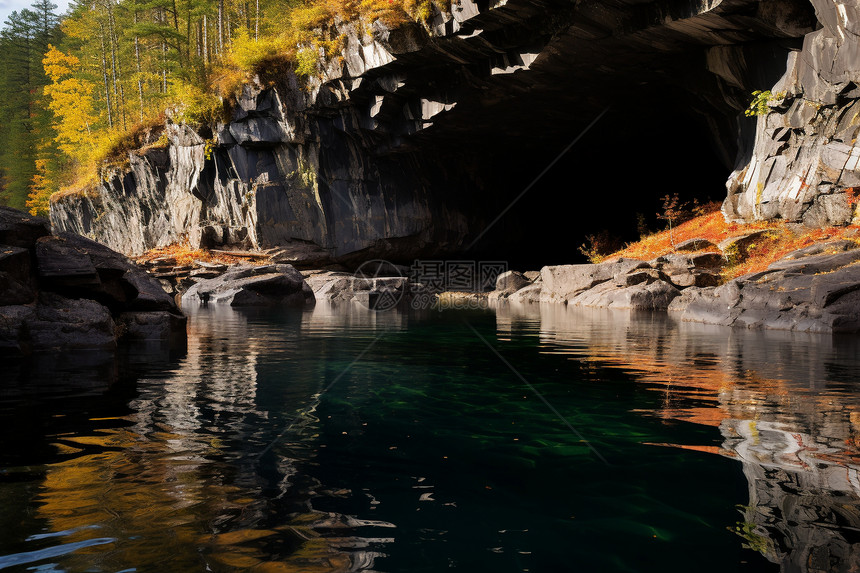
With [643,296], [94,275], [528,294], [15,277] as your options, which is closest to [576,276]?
[528,294]

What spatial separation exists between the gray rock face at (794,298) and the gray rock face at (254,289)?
1658 cm

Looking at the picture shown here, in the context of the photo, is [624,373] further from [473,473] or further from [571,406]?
[473,473]

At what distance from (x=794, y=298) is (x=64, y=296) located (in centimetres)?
1535

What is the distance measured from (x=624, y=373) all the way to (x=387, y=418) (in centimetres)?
378

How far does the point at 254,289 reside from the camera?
82.8ft

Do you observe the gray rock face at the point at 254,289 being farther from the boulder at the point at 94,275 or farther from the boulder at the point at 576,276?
the boulder at the point at 94,275

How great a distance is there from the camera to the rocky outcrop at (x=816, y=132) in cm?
1596

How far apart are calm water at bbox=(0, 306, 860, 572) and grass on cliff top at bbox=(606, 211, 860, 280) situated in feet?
35.4

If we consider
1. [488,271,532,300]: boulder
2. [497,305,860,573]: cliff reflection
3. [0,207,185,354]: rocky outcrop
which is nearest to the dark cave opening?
[488,271,532,300]: boulder

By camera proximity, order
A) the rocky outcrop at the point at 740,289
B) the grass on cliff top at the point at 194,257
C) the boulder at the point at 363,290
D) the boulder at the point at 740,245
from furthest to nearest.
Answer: the grass on cliff top at the point at 194,257, the boulder at the point at 363,290, the boulder at the point at 740,245, the rocky outcrop at the point at 740,289

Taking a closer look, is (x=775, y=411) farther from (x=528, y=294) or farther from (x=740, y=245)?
(x=528, y=294)

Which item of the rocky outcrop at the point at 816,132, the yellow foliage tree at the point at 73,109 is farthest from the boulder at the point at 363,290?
the yellow foliage tree at the point at 73,109

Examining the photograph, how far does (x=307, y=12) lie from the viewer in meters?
28.1

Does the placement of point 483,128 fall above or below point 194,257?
above
